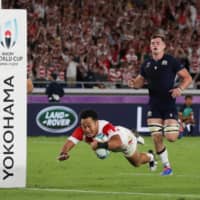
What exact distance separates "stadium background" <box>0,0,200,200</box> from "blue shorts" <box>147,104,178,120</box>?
101cm

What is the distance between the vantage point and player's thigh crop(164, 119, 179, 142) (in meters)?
17.0

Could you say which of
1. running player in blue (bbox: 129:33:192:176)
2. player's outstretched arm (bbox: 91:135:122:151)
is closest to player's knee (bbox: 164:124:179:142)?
running player in blue (bbox: 129:33:192:176)

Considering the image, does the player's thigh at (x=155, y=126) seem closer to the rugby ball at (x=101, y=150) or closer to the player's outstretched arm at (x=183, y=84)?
the player's outstretched arm at (x=183, y=84)

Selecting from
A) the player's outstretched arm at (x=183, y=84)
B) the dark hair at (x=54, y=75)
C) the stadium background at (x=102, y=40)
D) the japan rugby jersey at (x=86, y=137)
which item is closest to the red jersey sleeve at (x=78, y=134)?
the japan rugby jersey at (x=86, y=137)

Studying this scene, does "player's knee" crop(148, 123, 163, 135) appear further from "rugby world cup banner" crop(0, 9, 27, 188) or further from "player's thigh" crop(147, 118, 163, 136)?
"rugby world cup banner" crop(0, 9, 27, 188)

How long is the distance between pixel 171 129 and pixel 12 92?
4.15m

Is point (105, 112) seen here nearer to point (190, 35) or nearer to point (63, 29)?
point (63, 29)

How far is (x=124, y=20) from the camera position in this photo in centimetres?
3256

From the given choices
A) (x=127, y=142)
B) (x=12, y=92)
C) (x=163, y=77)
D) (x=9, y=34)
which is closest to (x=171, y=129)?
(x=163, y=77)

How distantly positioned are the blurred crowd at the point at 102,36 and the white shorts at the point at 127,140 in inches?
480

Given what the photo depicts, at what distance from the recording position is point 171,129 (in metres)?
17.0

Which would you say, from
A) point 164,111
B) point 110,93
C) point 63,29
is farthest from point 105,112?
point 164,111

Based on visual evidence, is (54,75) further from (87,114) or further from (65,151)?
(65,151)

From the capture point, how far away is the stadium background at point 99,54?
20312mm
